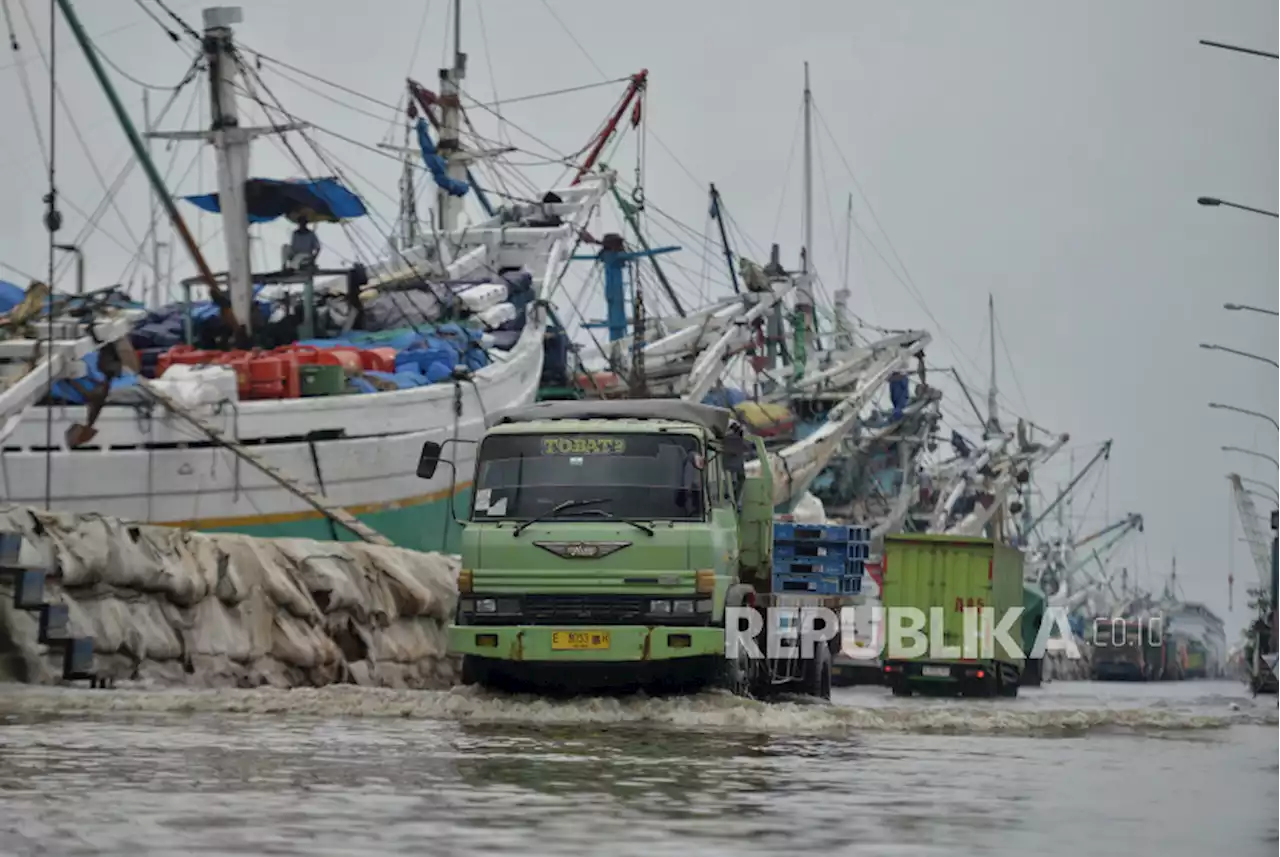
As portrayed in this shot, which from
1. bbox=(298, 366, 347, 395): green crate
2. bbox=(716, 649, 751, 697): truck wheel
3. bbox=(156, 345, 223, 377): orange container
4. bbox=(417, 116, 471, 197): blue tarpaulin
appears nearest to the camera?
bbox=(716, 649, 751, 697): truck wheel

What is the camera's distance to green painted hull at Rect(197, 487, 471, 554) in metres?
48.5

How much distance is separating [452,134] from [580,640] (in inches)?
1983

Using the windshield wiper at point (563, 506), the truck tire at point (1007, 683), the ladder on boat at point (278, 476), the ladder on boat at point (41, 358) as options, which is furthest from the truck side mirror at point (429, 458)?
the truck tire at point (1007, 683)

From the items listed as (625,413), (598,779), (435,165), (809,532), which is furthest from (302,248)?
(598,779)

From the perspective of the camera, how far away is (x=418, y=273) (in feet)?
190

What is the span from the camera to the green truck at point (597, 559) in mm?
20719

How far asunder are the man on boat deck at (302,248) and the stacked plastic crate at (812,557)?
29.2m

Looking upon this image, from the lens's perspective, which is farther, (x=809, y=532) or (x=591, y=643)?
(x=809, y=532)

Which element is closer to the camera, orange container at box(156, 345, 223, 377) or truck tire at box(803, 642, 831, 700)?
truck tire at box(803, 642, 831, 700)

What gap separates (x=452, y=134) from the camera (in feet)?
228

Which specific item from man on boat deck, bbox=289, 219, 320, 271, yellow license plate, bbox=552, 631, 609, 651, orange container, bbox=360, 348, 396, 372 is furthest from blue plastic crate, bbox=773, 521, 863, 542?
man on boat deck, bbox=289, 219, 320, 271

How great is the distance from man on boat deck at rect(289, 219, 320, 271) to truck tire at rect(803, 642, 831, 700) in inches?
1193

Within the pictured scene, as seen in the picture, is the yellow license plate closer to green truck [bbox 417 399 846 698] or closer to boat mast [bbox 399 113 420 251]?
green truck [bbox 417 399 846 698]

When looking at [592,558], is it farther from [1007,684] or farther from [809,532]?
[1007,684]
